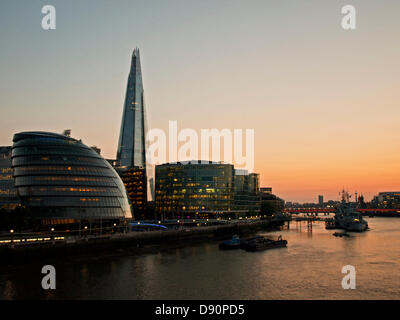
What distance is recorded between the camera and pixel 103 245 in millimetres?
82125

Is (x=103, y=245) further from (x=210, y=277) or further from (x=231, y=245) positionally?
(x=210, y=277)

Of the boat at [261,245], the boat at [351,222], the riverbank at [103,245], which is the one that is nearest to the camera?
the riverbank at [103,245]

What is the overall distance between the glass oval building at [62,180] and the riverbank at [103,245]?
14947 mm

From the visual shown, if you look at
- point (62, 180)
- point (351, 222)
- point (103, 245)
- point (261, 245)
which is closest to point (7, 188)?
point (62, 180)

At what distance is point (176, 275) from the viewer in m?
55.8

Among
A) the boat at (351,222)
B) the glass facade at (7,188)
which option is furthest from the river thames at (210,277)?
the boat at (351,222)

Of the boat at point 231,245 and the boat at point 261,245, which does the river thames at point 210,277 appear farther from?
the boat at point 231,245

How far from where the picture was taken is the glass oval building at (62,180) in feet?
325

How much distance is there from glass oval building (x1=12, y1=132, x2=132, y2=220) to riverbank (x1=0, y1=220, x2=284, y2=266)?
49.0 feet

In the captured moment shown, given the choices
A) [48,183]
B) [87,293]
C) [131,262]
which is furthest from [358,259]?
[48,183]

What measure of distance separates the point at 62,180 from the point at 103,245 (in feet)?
91.9

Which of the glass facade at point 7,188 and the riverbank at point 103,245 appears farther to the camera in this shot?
the glass facade at point 7,188

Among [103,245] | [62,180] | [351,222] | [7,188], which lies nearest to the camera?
[103,245]
